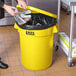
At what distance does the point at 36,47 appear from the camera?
2074mm

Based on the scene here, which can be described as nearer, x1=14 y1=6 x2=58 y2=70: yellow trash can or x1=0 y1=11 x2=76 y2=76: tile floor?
x1=14 y1=6 x2=58 y2=70: yellow trash can

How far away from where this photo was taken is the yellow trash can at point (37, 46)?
2.01m

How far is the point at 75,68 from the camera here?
7.44 feet

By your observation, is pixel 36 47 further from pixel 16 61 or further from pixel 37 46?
pixel 16 61

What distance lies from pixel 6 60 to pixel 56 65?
0.68 m

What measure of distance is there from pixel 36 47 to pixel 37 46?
17mm

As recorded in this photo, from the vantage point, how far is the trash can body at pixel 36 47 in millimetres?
2012

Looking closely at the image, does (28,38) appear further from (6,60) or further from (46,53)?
(6,60)

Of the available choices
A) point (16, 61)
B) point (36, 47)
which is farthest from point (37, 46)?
point (16, 61)

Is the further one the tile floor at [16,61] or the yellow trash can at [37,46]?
the tile floor at [16,61]

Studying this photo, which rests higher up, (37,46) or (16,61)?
(37,46)

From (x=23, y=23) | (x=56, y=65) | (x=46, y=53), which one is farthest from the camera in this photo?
(x=56, y=65)

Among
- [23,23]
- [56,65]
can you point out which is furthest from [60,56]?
[23,23]

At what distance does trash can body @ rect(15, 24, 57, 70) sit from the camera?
2.01 metres
